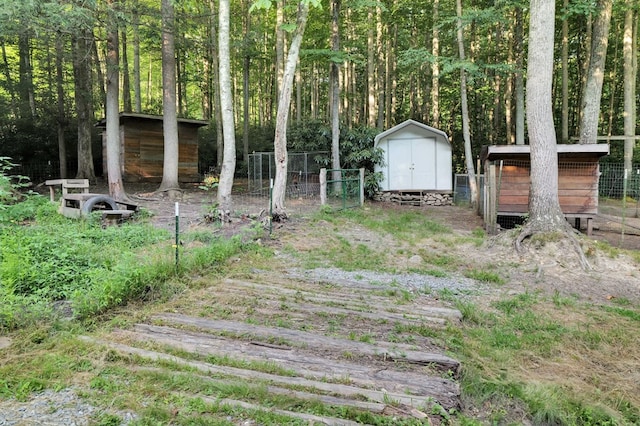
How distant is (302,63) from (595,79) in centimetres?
1555

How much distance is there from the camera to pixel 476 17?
515 inches

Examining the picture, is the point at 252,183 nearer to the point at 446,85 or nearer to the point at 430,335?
the point at 430,335

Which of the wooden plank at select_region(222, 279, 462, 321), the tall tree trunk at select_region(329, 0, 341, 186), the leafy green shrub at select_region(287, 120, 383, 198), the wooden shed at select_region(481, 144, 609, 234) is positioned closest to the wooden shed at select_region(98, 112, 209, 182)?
the leafy green shrub at select_region(287, 120, 383, 198)

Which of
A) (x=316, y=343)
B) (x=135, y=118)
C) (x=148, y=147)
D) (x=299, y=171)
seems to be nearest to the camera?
(x=316, y=343)

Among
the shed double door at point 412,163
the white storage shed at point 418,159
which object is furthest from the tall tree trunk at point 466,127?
the shed double door at point 412,163

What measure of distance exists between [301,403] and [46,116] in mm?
22508

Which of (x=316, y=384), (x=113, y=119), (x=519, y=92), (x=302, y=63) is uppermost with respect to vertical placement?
(x=302, y=63)

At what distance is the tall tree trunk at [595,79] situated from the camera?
1252 centimetres

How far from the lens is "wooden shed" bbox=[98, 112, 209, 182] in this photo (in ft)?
63.0

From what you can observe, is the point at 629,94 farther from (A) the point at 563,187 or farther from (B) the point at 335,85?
(B) the point at 335,85

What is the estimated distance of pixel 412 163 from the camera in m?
17.2

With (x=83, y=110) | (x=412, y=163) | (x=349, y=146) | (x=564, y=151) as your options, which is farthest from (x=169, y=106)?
(x=564, y=151)

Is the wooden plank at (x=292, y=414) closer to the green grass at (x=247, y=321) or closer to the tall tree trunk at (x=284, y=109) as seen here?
the green grass at (x=247, y=321)

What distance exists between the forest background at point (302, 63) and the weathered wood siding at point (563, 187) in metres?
4.32
